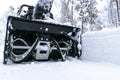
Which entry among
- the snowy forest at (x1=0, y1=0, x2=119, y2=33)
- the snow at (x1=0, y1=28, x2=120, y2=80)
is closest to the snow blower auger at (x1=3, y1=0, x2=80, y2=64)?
the snow at (x1=0, y1=28, x2=120, y2=80)

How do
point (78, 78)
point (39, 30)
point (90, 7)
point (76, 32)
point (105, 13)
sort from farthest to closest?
point (105, 13) → point (90, 7) → point (76, 32) → point (39, 30) → point (78, 78)

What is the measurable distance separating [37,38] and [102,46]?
1.24 meters

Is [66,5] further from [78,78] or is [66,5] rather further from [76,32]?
[78,78]

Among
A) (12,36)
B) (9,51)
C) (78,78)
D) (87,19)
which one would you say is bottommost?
(78,78)

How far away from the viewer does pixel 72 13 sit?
2073cm

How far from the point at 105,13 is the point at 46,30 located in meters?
34.6

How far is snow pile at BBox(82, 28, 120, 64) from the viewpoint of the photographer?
120 inches

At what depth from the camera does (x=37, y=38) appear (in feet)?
11.0

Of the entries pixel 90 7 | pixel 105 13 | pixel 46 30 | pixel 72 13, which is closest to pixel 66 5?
pixel 72 13

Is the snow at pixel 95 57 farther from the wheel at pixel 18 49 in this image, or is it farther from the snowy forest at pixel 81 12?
the snowy forest at pixel 81 12

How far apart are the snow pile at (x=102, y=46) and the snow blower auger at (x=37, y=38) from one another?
0.23 m

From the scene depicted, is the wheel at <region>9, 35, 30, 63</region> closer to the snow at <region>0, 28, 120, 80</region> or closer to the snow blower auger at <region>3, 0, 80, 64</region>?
the snow blower auger at <region>3, 0, 80, 64</region>

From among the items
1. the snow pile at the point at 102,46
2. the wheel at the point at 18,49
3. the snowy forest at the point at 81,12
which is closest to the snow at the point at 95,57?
the snow pile at the point at 102,46

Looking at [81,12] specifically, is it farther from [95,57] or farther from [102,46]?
[102,46]
